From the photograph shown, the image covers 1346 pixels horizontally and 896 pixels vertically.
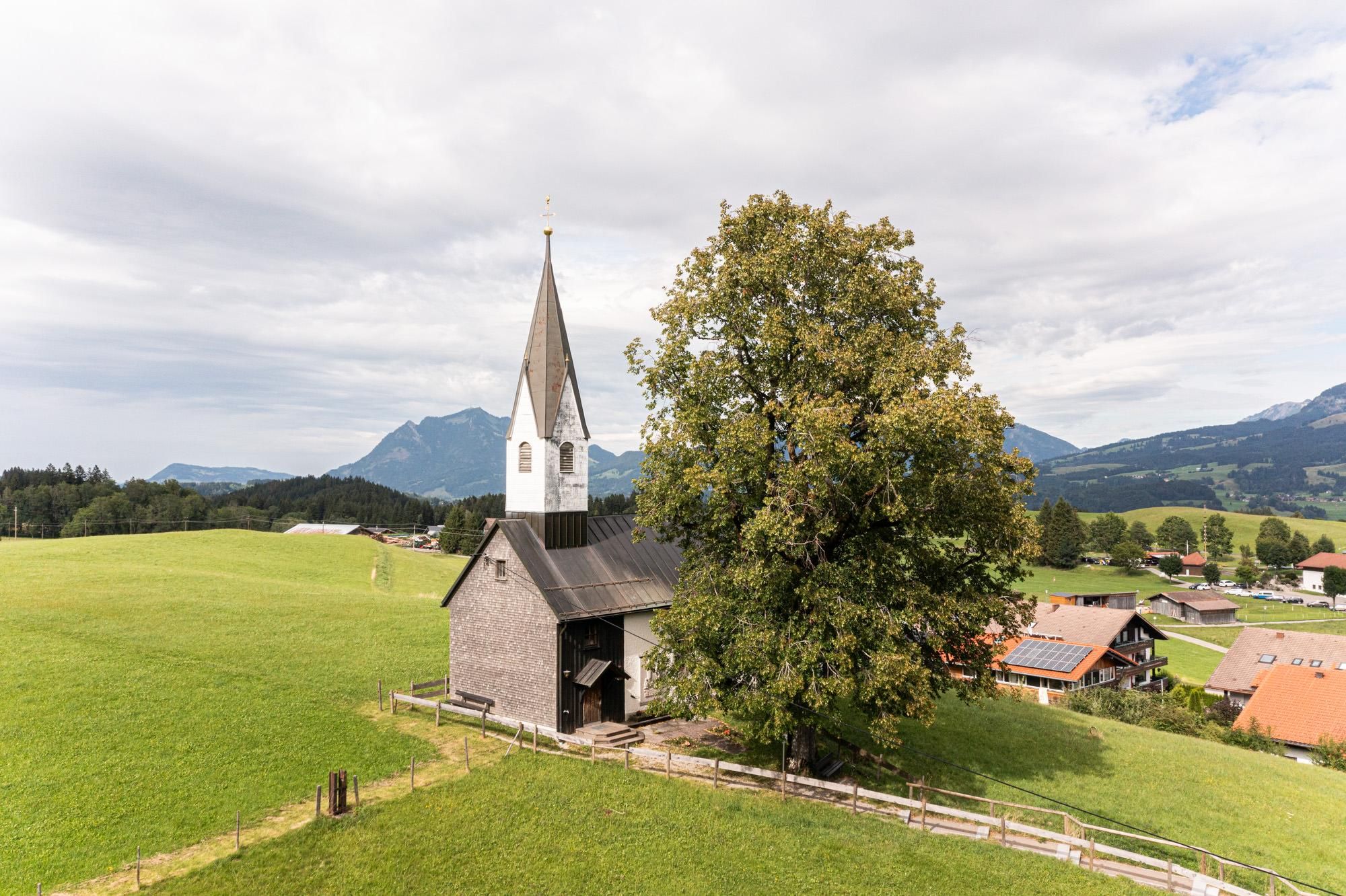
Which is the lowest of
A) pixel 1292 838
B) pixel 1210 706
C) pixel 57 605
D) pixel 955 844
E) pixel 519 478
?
pixel 1210 706

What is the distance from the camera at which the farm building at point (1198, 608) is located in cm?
9731

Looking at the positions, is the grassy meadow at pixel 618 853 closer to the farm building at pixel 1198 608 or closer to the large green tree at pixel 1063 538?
the farm building at pixel 1198 608

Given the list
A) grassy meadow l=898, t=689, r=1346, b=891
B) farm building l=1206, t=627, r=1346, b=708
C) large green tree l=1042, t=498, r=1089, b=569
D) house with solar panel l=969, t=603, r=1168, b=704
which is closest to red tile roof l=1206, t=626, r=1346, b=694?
farm building l=1206, t=627, r=1346, b=708

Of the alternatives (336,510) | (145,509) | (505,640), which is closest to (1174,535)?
(505,640)

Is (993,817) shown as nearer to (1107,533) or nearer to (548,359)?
(548,359)

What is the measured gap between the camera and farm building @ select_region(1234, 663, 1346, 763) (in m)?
41.8

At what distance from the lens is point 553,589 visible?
25109 millimetres

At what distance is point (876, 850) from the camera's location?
16938 mm

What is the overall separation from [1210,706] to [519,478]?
51.3 m

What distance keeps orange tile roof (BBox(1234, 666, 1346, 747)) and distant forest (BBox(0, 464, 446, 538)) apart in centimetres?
13517

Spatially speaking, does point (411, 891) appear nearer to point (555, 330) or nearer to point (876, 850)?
point (876, 850)

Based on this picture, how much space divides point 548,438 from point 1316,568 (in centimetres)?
16378

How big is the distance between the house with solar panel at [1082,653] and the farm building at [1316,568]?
312 ft

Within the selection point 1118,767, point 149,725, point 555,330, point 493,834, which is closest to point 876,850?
point 493,834
